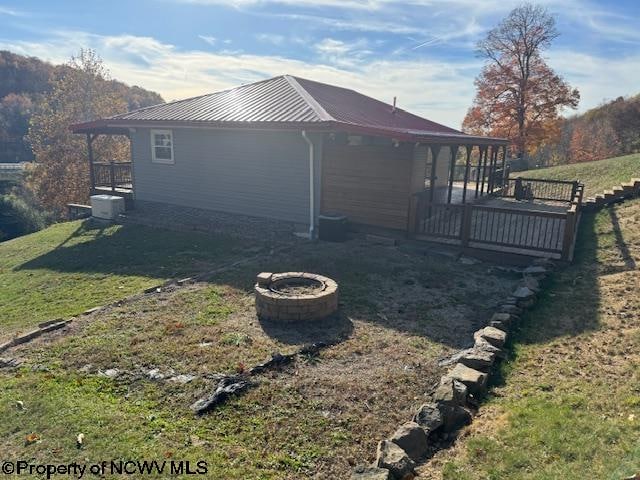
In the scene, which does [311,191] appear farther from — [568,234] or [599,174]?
[599,174]

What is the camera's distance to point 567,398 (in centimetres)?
430

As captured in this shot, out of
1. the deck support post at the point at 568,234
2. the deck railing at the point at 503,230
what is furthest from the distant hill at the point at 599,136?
the deck support post at the point at 568,234

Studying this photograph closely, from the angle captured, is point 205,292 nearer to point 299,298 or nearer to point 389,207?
point 299,298

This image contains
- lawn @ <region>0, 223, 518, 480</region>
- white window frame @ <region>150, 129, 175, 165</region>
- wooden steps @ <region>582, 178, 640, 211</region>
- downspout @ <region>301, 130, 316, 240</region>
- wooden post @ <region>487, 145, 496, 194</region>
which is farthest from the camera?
wooden post @ <region>487, 145, 496, 194</region>

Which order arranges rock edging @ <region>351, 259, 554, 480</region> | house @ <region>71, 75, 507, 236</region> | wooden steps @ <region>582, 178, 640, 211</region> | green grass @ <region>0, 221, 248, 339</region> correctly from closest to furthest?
rock edging @ <region>351, 259, 554, 480</region>
green grass @ <region>0, 221, 248, 339</region>
house @ <region>71, 75, 507, 236</region>
wooden steps @ <region>582, 178, 640, 211</region>

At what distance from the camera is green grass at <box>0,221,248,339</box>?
7590 millimetres

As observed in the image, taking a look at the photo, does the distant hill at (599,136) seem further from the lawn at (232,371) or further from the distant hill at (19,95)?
the distant hill at (19,95)

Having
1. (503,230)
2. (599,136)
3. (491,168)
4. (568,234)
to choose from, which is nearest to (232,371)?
(503,230)

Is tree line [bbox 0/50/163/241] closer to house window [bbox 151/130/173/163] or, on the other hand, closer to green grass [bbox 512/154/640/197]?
house window [bbox 151/130/173/163]

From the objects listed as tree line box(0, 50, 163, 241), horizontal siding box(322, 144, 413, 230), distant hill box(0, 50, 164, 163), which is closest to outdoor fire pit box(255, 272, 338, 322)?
horizontal siding box(322, 144, 413, 230)

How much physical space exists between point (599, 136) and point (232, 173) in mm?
33833

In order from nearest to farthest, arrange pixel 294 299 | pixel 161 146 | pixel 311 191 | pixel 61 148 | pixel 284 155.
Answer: pixel 294 299
pixel 311 191
pixel 284 155
pixel 161 146
pixel 61 148

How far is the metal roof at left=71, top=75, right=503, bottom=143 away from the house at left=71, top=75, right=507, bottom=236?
0.03 m

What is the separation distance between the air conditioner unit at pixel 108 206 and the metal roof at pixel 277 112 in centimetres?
226
